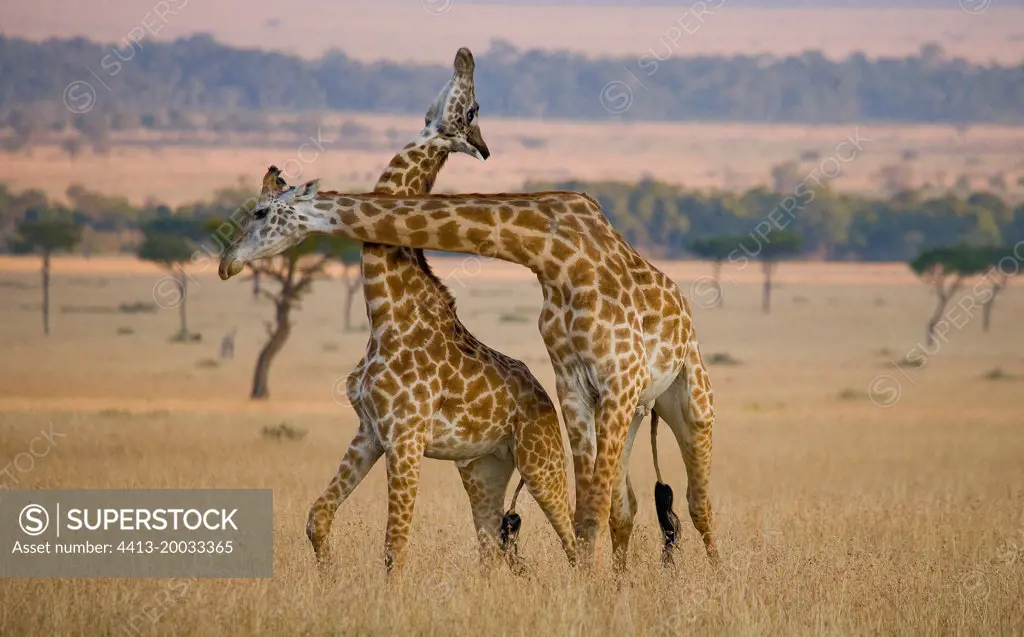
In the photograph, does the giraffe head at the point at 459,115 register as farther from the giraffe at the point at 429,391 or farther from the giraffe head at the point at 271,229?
the giraffe head at the point at 271,229

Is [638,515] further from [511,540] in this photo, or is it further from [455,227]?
[455,227]

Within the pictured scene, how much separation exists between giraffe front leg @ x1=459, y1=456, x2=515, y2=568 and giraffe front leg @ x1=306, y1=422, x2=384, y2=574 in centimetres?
82

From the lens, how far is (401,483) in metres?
9.65

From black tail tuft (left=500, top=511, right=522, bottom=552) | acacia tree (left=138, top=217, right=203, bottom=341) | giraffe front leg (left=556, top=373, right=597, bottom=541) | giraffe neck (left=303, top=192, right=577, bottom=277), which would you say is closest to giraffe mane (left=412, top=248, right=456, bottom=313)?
giraffe neck (left=303, top=192, right=577, bottom=277)

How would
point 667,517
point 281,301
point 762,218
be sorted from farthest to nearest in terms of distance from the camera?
1. point 762,218
2. point 281,301
3. point 667,517

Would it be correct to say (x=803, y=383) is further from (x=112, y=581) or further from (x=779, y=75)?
(x=779, y=75)

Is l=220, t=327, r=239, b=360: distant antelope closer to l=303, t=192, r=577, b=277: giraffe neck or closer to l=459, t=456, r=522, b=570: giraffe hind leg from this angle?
l=459, t=456, r=522, b=570: giraffe hind leg

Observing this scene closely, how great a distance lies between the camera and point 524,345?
55.0 m

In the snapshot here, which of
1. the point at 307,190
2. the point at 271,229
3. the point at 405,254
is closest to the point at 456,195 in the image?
the point at 405,254

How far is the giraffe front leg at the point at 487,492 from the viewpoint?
1050cm

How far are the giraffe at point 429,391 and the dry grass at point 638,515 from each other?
54 centimetres

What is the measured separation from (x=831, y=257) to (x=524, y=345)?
53727 mm

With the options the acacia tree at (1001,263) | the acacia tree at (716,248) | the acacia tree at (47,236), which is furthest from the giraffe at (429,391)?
the acacia tree at (716,248)

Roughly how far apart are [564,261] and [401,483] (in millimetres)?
1768
